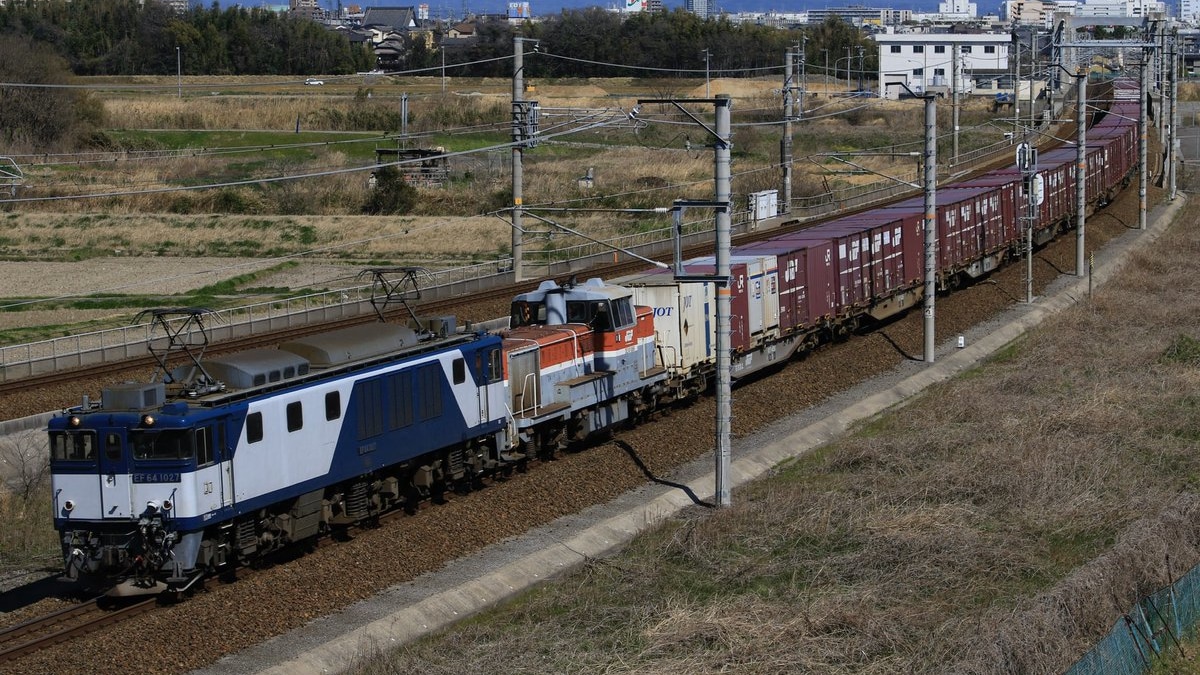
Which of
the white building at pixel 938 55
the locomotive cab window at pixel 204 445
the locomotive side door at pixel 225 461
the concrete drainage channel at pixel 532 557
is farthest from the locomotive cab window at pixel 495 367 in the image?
the white building at pixel 938 55

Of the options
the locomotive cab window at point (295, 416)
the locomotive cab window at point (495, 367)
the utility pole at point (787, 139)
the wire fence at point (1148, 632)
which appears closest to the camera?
the wire fence at point (1148, 632)

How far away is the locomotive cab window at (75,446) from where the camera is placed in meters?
18.3

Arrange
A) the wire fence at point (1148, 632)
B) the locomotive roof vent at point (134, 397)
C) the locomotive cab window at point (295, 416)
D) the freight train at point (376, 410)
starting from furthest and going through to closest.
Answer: the locomotive cab window at point (295, 416) → the locomotive roof vent at point (134, 397) → the freight train at point (376, 410) → the wire fence at point (1148, 632)

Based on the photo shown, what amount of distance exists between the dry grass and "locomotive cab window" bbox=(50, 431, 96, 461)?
5.12m

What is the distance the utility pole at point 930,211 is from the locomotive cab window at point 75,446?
2170cm

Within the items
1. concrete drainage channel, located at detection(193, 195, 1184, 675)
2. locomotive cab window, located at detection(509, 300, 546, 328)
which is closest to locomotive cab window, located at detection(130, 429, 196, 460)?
concrete drainage channel, located at detection(193, 195, 1184, 675)

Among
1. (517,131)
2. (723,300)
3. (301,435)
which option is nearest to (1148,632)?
(723,300)

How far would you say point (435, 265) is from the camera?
193ft

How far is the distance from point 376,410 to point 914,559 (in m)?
8.24

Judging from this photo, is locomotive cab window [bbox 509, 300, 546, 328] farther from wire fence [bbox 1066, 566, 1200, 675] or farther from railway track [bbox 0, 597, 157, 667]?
wire fence [bbox 1066, 566, 1200, 675]

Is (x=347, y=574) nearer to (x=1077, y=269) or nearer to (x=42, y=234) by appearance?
(x=1077, y=269)

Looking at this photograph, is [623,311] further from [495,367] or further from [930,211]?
[930,211]

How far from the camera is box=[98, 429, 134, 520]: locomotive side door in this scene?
717 inches

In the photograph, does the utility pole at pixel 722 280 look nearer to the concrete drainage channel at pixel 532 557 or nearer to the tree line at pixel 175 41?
the concrete drainage channel at pixel 532 557
